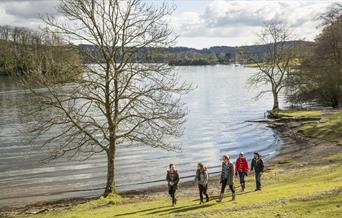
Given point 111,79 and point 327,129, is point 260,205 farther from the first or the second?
point 327,129

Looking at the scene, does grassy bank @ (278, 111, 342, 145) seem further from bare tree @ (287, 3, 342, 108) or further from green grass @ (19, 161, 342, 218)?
green grass @ (19, 161, 342, 218)

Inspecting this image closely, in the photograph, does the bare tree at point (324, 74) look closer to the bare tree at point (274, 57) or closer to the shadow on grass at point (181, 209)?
the bare tree at point (274, 57)

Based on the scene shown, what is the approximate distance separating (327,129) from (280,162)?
50.5ft

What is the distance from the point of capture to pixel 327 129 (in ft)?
186

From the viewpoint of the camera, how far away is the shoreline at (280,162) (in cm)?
3119

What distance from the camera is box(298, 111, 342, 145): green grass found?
52.9m

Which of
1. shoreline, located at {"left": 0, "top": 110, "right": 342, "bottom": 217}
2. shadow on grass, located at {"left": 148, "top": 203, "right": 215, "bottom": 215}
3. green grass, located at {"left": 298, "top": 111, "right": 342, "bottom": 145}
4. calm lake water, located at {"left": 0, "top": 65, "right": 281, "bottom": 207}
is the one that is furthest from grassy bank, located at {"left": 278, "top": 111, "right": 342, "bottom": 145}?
shadow on grass, located at {"left": 148, "top": 203, "right": 215, "bottom": 215}

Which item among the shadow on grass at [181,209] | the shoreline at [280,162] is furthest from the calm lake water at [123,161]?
the shadow on grass at [181,209]

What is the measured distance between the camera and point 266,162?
149ft

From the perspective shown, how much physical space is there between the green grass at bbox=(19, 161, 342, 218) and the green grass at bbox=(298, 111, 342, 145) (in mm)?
23160

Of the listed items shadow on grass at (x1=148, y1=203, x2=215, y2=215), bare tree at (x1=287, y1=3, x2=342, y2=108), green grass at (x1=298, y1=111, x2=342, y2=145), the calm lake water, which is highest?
bare tree at (x1=287, y1=3, x2=342, y2=108)

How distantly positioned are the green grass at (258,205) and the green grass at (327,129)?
23.2 m

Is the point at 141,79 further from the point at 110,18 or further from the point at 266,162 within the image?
the point at 266,162

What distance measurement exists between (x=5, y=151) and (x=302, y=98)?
172 ft
